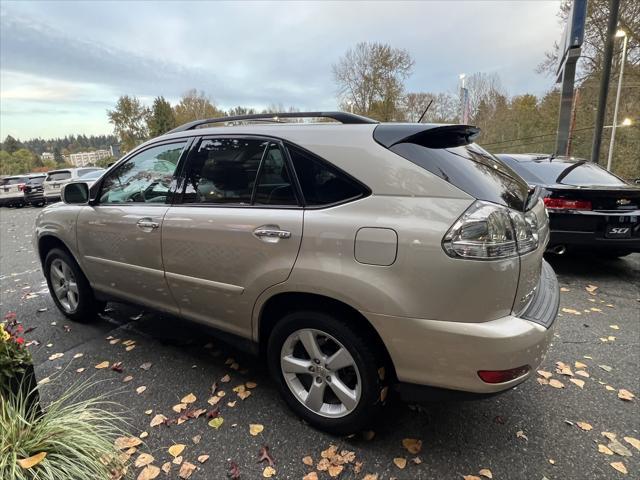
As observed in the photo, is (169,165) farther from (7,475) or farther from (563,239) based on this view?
(563,239)

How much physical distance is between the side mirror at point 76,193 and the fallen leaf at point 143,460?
229cm

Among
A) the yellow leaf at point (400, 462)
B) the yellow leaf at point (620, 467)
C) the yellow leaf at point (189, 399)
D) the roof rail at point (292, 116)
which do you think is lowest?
the yellow leaf at point (620, 467)

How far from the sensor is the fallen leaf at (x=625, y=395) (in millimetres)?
2537

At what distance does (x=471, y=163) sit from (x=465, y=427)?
154 cm

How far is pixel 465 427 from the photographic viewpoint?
Result: 229 centimetres

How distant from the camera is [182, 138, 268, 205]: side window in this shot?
2.40 m

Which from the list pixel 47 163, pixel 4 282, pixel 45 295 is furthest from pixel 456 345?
pixel 47 163

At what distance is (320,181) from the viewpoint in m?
2.09

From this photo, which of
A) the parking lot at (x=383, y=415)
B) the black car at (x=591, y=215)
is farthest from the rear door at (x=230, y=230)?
the black car at (x=591, y=215)

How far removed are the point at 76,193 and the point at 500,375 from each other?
11.9 ft

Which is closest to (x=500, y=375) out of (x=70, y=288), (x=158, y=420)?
(x=158, y=420)

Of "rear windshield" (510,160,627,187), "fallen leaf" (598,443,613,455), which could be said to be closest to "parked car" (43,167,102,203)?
"rear windshield" (510,160,627,187)

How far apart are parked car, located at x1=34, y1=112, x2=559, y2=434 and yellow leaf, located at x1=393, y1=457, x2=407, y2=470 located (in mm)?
241

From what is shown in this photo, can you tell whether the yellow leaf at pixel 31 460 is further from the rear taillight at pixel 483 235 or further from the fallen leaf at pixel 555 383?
the fallen leaf at pixel 555 383
